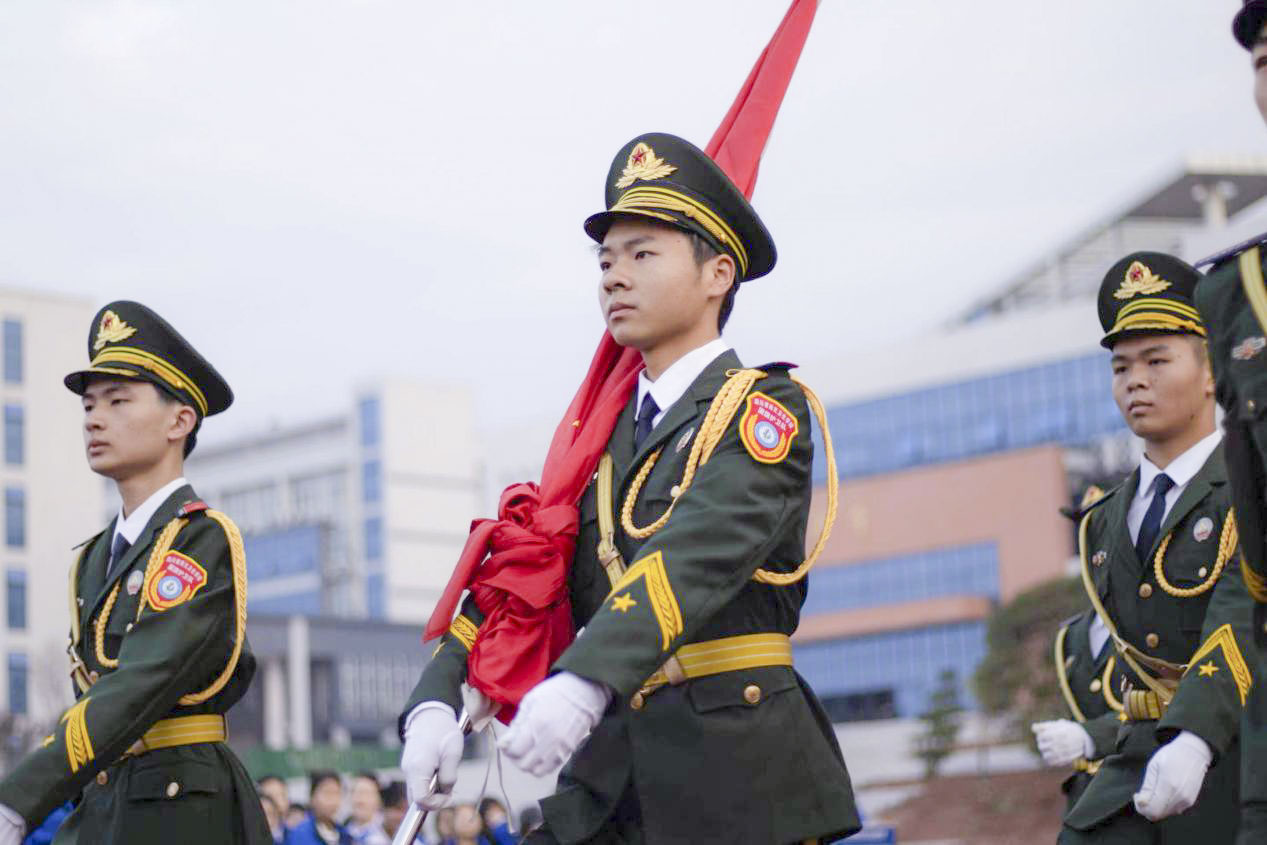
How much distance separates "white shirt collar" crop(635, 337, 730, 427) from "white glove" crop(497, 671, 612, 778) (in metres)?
1.01

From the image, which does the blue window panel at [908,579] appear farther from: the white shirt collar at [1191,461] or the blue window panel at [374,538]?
the white shirt collar at [1191,461]

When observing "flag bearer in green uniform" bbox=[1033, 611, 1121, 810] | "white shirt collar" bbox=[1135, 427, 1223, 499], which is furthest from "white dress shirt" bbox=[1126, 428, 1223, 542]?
"flag bearer in green uniform" bbox=[1033, 611, 1121, 810]

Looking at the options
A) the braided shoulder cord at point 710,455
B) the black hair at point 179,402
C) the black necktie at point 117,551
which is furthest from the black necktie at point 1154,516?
the black necktie at point 117,551

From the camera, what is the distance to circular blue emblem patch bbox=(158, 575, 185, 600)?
242 inches

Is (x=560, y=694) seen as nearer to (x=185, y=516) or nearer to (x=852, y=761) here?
(x=185, y=516)

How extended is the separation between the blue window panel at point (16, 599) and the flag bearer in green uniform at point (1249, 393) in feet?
232

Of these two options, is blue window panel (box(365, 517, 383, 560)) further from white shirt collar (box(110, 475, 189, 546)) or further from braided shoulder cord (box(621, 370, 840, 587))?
braided shoulder cord (box(621, 370, 840, 587))

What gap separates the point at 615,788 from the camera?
15.5 feet

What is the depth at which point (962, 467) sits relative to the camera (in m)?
57.8

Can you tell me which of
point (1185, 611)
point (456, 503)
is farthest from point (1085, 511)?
point (456, 503)

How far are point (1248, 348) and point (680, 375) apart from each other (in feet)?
4.94

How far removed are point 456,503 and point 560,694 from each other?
96972 millimetres

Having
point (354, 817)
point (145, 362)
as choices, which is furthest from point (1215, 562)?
point (354, 817)

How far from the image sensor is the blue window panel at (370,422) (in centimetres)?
9675
